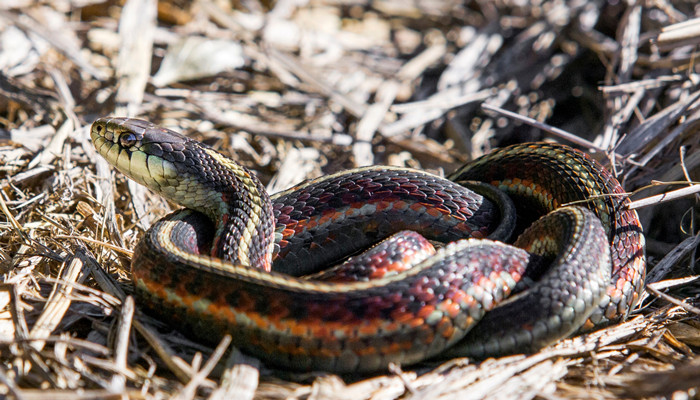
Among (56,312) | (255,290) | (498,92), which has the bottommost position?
(56,312)

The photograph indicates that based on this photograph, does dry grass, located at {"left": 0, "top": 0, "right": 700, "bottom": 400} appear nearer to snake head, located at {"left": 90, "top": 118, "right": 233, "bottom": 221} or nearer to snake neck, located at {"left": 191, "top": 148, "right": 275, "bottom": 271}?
snake head, located at {"left": 90, "top": 118, "right": 233, "bottom": 221}

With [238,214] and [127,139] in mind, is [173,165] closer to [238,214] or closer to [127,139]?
[127,139]

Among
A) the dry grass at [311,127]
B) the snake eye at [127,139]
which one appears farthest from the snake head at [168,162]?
the dry grass at [311,127]

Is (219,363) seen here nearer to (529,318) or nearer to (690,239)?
(529,318)

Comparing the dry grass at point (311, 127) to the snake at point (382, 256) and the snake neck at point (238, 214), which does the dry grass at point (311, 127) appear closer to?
the snake at point (382, 256)

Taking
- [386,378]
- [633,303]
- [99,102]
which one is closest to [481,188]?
[633,303]

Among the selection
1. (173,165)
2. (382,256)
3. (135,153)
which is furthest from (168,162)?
(382,256)
